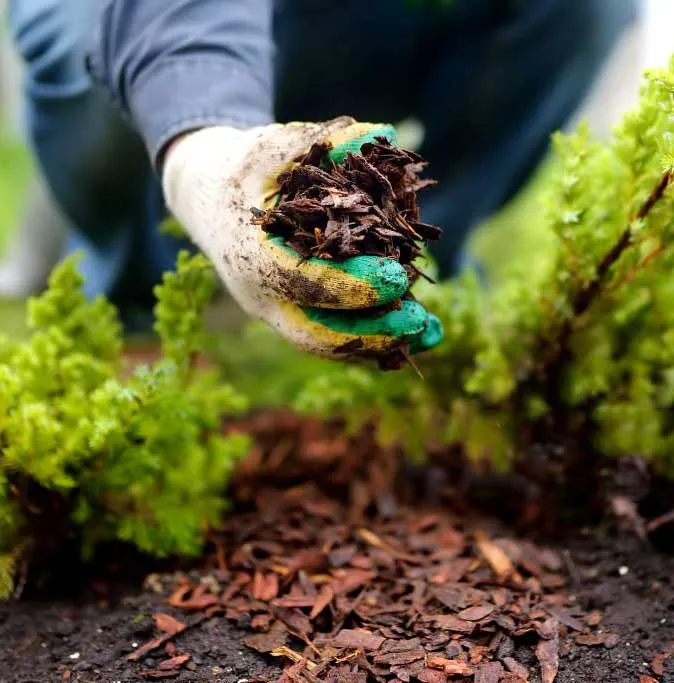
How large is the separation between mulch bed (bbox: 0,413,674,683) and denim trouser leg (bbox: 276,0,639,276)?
1.62 metres

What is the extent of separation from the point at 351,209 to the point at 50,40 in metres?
1.46

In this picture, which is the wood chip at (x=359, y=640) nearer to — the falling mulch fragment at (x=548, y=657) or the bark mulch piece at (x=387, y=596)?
the bark mulch piece at (x=387, y=596)

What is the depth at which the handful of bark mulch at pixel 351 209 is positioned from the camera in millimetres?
1086

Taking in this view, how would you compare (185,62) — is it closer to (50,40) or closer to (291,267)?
(291,267)

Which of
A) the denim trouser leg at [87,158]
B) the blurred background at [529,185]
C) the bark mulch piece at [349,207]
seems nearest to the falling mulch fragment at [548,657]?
the bark mulch piece at [349,207]

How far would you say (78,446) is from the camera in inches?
53.0

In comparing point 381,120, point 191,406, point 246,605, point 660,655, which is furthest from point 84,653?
point 381,120

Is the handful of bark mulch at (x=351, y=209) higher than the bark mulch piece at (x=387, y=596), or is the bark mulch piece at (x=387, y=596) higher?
the handful of bark mulch at (x=351, y=209)

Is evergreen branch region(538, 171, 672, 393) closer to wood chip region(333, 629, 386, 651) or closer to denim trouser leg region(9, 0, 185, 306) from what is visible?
wood chip region(333, 629, 386, 651)

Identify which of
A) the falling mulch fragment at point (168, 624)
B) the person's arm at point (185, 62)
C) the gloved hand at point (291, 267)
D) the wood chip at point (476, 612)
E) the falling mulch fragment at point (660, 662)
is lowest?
the falling mulch fragment at point (168, 624)

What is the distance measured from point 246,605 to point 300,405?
61 cm

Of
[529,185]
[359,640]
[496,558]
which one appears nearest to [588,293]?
[496,558]

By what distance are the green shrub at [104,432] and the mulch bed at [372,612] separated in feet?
0.42

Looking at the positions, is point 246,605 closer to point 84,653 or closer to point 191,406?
point 84,653
